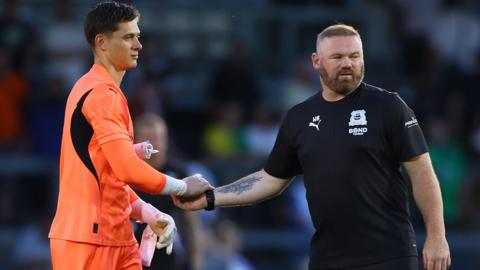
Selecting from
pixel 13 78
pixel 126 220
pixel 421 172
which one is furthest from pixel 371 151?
pixel 13 78

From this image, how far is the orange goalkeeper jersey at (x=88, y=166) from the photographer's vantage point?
6504 millimetres

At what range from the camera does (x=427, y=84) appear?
1503 cm

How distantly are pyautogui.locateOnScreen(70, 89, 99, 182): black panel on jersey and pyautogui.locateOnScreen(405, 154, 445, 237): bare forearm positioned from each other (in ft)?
6.17

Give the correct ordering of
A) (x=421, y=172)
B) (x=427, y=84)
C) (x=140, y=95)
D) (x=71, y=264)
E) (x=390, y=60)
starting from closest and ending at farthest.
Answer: (x=71, y=264), (x=421, y=172), (x=140, y=95), (x=427, y=84), (x=390, y=60)

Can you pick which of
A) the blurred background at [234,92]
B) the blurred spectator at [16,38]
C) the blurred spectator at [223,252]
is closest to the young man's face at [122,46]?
the blurred background at [234,92]

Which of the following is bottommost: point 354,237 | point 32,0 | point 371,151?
point 354,237

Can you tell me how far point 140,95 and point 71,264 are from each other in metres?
7.34

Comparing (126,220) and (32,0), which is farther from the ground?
(32,0)

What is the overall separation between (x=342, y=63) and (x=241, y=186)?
1140 mm

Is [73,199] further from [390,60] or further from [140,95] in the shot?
[390,60]

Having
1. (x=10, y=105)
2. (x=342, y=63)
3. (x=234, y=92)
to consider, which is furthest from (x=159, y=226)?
(x=10, y=105)

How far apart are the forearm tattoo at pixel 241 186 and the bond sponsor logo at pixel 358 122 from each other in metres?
0.87

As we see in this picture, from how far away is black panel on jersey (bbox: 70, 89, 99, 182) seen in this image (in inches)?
258

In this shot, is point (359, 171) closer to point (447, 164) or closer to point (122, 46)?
point (122, 46)
